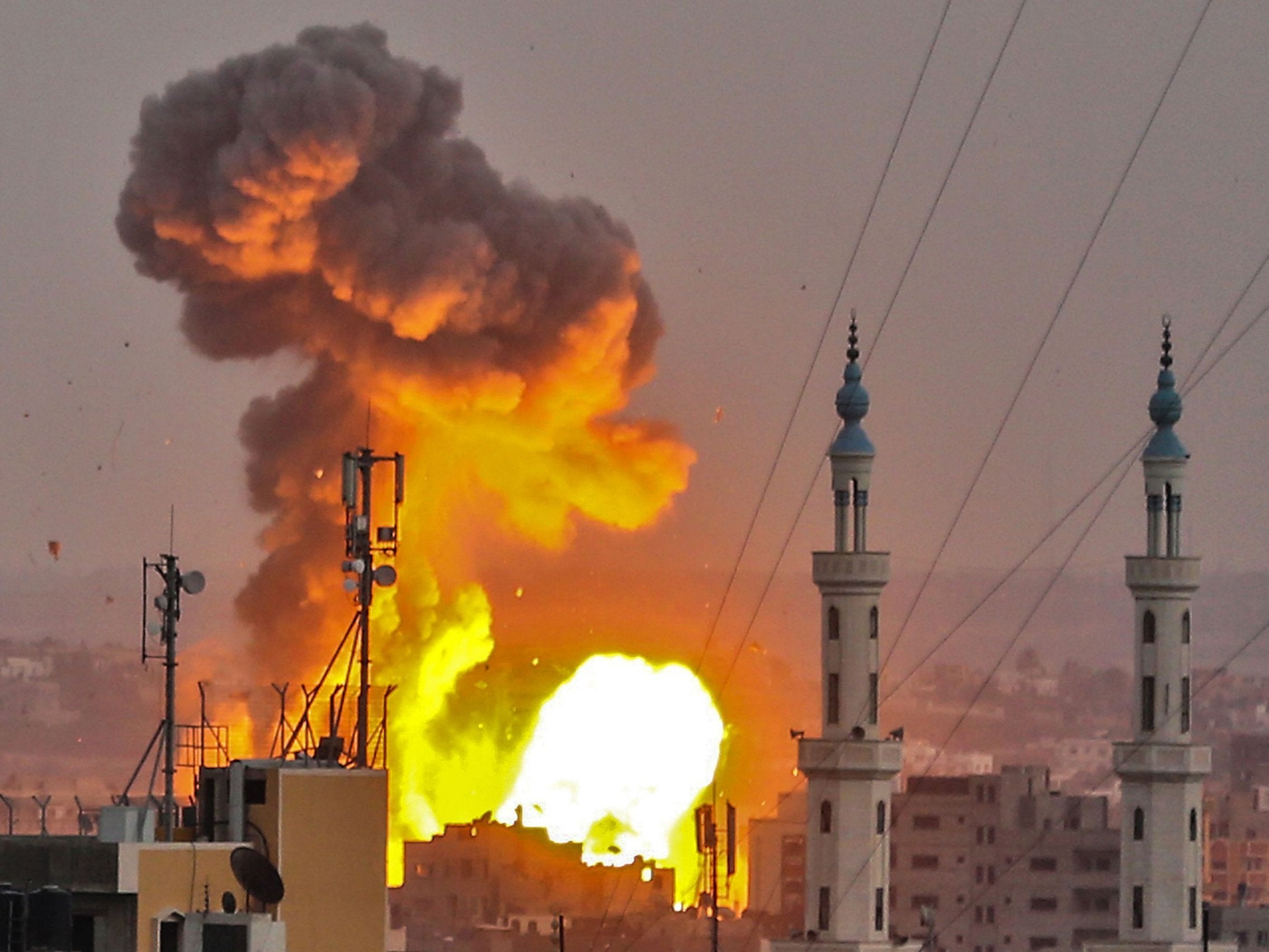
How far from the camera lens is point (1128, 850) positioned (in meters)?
75.3

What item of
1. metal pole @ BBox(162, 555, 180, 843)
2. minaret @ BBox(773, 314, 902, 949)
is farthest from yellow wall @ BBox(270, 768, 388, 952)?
minaret @ BBox(773, 314, 902, 949)

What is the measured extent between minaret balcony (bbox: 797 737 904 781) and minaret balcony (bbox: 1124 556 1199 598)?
18.1 feet

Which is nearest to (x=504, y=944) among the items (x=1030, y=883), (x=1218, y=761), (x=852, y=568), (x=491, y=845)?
(x=491, y=845)

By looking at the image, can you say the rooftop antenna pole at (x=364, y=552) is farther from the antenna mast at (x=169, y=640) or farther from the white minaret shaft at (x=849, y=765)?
the white minaret shaft at (x=849, y=765)

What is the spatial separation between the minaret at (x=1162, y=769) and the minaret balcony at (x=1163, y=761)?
1 cm

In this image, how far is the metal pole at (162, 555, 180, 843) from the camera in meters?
40.1

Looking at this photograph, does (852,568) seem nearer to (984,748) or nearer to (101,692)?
(101,692)

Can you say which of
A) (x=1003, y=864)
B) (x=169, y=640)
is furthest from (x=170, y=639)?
(x=1003, y=864)

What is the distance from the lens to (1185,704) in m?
75.7

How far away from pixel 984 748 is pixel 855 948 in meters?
62.9

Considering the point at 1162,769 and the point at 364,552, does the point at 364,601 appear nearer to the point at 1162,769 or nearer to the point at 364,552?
the point at 364,552

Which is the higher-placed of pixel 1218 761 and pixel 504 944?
pixel 1218 761

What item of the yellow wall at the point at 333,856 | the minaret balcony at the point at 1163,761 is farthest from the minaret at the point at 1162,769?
the yellow wall at the point at 333,856

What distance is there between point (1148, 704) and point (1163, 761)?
4.35 feet
